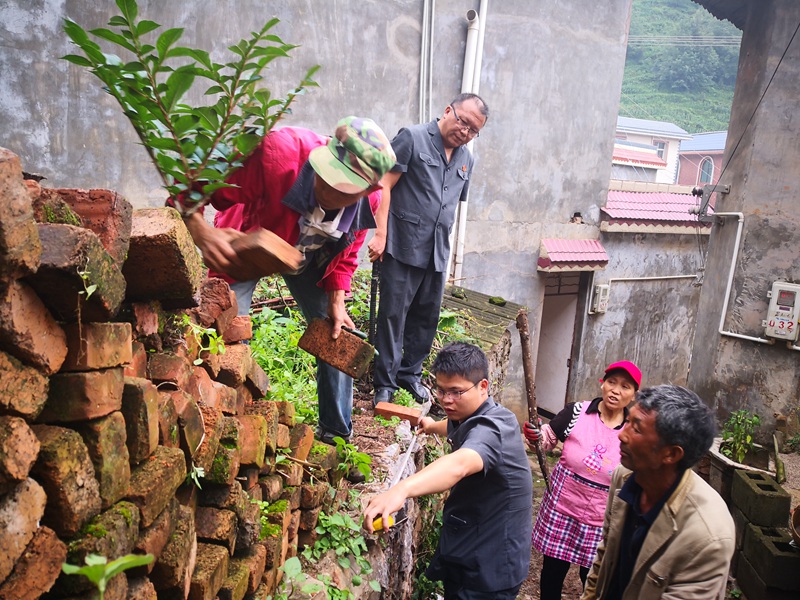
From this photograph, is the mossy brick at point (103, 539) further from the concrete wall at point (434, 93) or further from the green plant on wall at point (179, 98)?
the concrete wall at point (434, 93)

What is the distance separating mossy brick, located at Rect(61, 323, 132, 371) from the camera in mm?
1421

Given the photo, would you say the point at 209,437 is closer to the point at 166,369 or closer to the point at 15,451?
the point at 166,369

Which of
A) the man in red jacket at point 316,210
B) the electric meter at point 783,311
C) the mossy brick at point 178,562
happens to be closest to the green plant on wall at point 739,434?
the electric meter at point 783,311

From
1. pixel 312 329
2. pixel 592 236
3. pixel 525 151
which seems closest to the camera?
pixel 312 329

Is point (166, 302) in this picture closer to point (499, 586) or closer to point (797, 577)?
point (499, 586)

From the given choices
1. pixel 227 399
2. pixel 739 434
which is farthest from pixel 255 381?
pixel 739 434

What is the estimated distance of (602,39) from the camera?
10.4m

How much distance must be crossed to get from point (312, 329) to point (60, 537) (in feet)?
5.81

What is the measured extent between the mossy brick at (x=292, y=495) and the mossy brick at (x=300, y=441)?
0.52ft

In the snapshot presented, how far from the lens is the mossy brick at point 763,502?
19.4 feet

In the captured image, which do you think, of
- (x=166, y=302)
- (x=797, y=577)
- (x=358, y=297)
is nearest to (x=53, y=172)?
(x=358, y=297)

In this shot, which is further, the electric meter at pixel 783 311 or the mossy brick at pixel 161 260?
the electric meter at pixel 783 311

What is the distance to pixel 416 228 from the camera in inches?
167

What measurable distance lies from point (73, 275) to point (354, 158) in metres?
1.35
